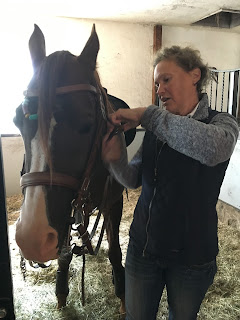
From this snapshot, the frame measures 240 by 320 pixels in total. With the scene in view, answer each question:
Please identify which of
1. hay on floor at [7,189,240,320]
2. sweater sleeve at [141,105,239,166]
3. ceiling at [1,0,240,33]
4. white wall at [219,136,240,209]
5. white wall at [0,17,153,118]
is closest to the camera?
sweater sleeve at [141,105,239,166]

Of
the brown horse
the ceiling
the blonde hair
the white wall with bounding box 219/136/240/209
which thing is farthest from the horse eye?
the ceiling

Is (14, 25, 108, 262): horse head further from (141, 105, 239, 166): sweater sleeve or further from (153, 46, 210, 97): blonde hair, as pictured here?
(153, 46, 210, 97): blonde hair

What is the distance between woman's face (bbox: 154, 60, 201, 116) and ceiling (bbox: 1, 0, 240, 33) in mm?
2814

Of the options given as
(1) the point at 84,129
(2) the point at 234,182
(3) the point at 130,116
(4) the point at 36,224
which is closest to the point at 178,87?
(3) the point at 130,116

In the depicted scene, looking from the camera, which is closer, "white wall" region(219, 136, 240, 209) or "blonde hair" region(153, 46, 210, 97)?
"blonde hair" region(153, 46, 210, 97)

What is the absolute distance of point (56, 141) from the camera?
757 mm

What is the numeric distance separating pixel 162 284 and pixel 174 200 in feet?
1.16

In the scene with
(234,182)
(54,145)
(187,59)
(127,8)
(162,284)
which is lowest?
(234,182)

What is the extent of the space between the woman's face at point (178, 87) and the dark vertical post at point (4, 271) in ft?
2.04

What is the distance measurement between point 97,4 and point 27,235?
11.1ft

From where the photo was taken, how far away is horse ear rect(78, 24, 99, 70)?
89cm

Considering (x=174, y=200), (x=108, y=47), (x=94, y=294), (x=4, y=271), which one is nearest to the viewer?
(x=4, y=271)

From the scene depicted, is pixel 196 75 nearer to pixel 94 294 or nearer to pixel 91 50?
pixel 91 50

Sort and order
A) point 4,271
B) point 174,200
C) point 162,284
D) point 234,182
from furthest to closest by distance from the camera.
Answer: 1. point 234,182
2. point 162,284
3. point 174,200
4. point 4,271
